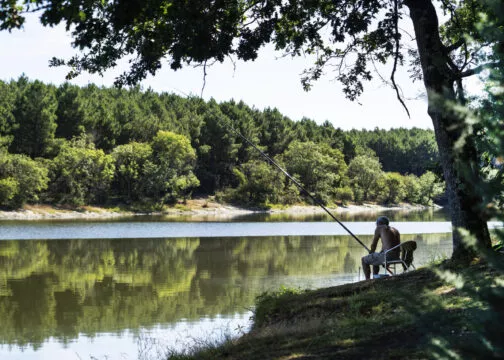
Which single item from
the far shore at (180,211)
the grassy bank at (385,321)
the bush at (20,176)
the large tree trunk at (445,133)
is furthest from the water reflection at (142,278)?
the far shore at (180,211)

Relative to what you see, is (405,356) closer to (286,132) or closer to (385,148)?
(286,132)

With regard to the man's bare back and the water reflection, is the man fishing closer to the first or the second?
the man's bare back

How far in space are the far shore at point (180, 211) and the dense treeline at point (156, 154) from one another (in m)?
1.24

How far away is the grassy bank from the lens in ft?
5.39

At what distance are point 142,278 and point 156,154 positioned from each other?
55644 mm

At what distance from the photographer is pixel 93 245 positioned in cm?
2897

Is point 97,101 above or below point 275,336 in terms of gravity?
above

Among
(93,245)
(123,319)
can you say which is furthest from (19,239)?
(123,319)

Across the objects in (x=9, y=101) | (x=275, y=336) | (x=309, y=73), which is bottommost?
(x=275, y=336)

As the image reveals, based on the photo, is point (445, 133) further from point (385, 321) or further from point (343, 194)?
point (343, 194)

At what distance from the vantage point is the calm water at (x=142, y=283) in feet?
35.5

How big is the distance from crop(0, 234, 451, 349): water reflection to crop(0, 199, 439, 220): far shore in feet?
92.1

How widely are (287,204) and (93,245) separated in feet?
A: 190

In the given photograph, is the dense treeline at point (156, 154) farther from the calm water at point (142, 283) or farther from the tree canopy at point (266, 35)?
the tree canopy at point (266, 35)
